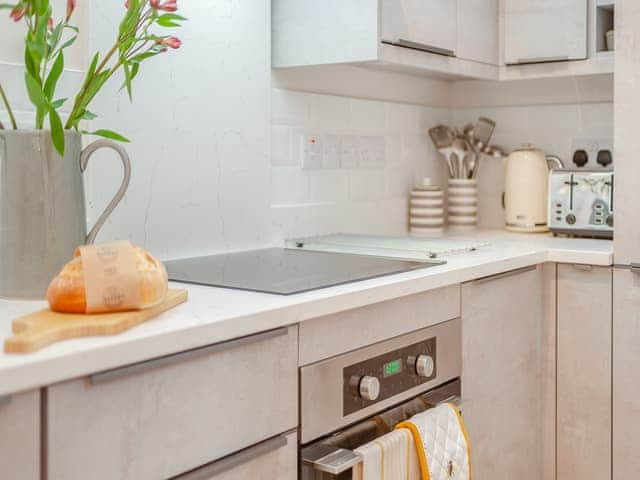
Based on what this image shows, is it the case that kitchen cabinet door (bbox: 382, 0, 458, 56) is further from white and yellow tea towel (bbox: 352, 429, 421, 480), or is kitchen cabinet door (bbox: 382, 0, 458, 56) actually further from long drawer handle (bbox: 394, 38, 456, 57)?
white and yellow tea towel (bbox: 352, 429, 421, 480)

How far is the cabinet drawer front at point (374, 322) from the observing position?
1514 mm

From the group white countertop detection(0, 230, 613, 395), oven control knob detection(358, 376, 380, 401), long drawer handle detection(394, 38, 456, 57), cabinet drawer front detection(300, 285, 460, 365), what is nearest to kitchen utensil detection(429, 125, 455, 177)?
long drawer handle detection(394, 38, 456, 57)

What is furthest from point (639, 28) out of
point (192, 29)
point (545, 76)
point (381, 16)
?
point (192, 29)

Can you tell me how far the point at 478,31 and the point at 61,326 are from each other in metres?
1.82

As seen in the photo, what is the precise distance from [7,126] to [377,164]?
133 centimetres

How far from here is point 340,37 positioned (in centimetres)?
216

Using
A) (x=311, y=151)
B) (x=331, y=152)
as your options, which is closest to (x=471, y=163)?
(x=331, y=152)

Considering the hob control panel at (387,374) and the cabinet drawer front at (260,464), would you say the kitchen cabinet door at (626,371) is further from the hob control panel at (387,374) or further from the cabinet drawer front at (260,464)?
the cabinet drawer front at (260,464)

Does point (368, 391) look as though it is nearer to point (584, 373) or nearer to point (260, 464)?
point (260, 464)

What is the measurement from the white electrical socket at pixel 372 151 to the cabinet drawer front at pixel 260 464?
1321 millimetres

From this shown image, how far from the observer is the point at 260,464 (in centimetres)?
140

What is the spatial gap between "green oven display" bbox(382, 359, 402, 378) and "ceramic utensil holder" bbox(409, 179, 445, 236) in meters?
1.09

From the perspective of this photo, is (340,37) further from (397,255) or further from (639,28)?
(639,28)

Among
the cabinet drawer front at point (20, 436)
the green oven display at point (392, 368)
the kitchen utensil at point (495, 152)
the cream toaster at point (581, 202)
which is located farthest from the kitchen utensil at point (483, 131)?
the cabinet drawer front at point (20, 436)
